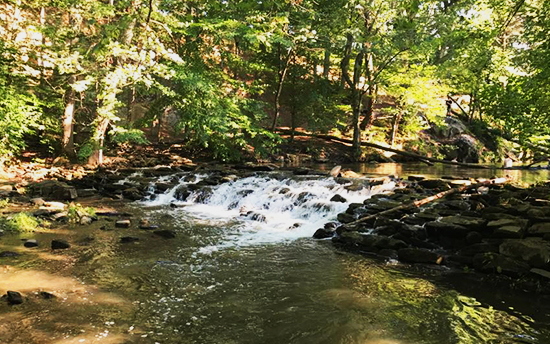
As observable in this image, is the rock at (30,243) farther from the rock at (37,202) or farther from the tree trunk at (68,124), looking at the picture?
the tree trunk at (68,124)

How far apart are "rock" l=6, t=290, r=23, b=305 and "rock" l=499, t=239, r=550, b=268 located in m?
7.33

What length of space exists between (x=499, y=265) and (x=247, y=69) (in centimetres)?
1914

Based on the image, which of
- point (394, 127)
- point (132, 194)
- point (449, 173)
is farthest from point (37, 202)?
point (394, 127)

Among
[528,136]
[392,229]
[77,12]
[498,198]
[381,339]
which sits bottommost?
[381,339]

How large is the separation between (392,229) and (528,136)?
10.1 ft

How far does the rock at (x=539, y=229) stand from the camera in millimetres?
6439

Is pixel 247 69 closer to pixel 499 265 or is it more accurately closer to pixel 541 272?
pixel 499 265

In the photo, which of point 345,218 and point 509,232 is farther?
point 345,218

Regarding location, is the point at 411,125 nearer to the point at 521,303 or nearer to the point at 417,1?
the point at 521,303

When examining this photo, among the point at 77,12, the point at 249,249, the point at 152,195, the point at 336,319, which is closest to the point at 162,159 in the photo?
the point at 152,195

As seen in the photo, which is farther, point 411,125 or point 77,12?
point 411,125

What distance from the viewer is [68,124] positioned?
52.2 ft

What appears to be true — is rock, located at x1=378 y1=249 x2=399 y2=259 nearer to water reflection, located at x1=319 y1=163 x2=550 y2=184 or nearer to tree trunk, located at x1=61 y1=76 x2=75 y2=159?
water reflection, located at x1=319 y1=163 x2=550 y2=184

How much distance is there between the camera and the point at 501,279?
19.8 feet
